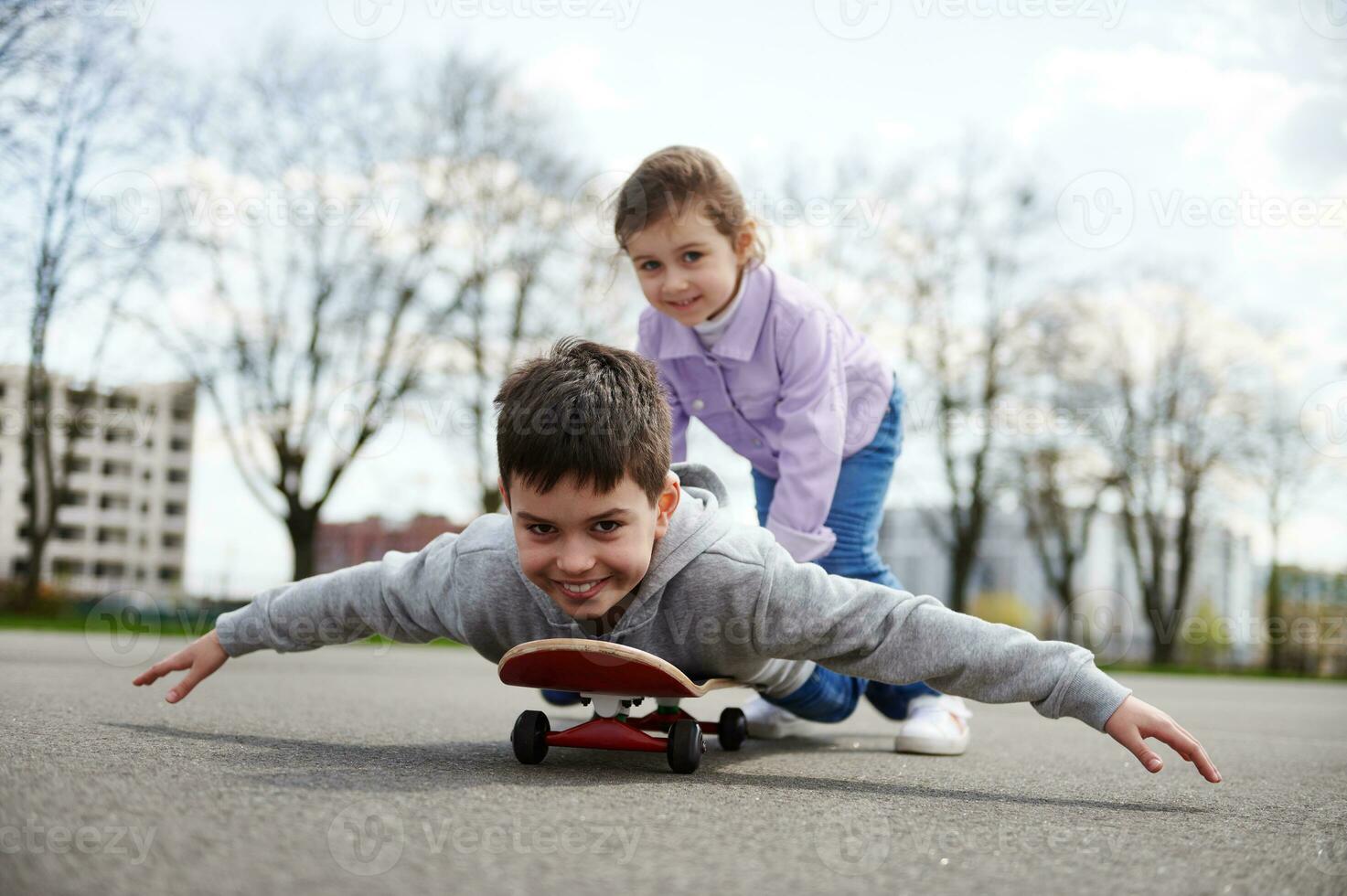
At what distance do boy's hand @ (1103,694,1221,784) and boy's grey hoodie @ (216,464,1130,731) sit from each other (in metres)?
0.03

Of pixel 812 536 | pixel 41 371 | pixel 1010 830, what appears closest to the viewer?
pixel 1010 830

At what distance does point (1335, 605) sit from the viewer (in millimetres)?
28688

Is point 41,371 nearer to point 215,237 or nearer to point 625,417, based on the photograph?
point 215,237

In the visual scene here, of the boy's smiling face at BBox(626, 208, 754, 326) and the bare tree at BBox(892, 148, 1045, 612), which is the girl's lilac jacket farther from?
the bare tree at BBox(892, 148, 1045, 612)

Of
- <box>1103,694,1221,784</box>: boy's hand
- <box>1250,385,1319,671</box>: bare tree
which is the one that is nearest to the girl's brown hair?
<box>1103,694,1221,784</box>: boy's hand

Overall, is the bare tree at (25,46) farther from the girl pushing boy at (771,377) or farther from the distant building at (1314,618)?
the distant building at (1314,618)

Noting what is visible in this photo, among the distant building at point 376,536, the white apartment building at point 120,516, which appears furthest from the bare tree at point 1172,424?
the white apartment building at point 120,516

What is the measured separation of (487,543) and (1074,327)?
22534mm

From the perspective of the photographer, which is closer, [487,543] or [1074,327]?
[487,543]

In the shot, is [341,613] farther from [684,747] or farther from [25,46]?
[25,46]

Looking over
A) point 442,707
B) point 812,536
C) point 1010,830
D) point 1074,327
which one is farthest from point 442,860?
point 1074,327

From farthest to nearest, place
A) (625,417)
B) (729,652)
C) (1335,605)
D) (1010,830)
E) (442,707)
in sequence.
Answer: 1. (1335,605)
2. (442,707)
3. (729,652)
4. (625,417)
5. (1010,830)

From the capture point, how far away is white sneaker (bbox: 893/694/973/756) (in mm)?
3646

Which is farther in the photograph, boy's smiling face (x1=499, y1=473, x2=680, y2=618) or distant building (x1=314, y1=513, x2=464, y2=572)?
distant building (x1=314, y1=513, x2=464, y2=572)
